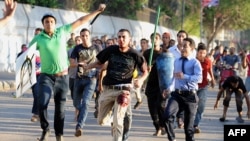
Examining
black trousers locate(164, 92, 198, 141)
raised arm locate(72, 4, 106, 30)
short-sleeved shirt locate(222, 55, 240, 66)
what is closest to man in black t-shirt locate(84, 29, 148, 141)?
raised arm locate(72, 4, 106, 30)

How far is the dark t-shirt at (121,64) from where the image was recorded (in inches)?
372

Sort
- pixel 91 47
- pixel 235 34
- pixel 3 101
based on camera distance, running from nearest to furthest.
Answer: pixel 91 47
pixel 3 101
pixel 235 34

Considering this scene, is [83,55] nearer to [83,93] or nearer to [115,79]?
[83,93]

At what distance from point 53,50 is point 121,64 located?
1.16 meters

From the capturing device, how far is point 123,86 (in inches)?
372

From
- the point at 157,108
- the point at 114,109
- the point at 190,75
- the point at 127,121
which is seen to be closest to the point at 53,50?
the point at 114,109

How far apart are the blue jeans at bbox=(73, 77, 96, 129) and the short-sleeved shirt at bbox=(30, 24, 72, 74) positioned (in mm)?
1607

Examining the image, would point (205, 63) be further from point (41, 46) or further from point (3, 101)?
point (3, 101)

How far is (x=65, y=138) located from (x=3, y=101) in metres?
6.65

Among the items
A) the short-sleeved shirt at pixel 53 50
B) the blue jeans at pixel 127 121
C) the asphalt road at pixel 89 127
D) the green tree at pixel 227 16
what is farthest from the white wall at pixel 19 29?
the green tree at pixel 227 16

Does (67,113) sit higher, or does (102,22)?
(102,22)

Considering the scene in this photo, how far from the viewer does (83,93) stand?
1209cm

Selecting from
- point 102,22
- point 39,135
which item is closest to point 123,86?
point 39,135

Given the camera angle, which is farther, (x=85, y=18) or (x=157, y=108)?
(x=157, y=108)
